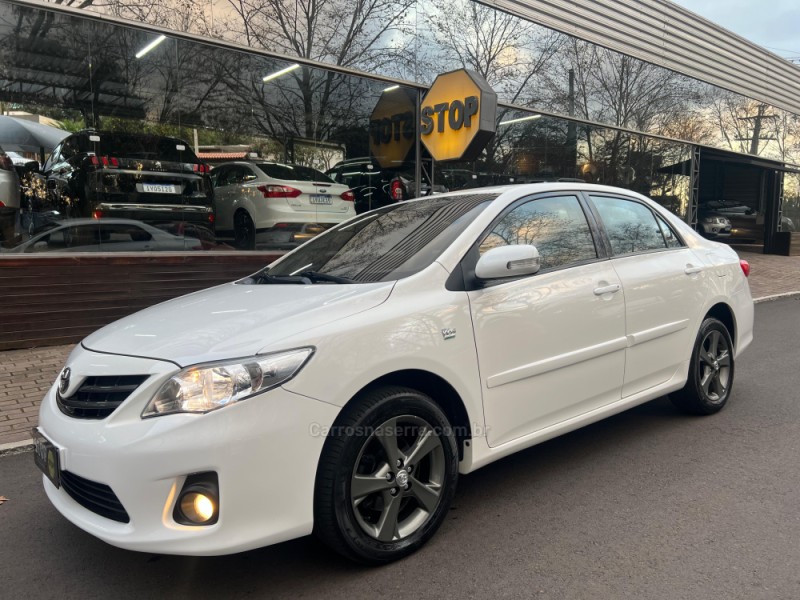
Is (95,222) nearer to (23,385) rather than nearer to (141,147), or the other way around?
(141,147)

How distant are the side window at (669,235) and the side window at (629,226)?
43 mm

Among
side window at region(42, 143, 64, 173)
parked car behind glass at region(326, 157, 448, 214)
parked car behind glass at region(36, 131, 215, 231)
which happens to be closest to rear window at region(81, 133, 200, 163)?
parked car behind glass at region(36, 131, 215, 231)

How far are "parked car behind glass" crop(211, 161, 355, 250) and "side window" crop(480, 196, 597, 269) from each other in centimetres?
614

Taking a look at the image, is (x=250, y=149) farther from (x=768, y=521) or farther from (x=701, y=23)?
(x=701, y=23)

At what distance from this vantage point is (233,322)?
99.4 inches

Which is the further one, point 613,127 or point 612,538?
point 613,127

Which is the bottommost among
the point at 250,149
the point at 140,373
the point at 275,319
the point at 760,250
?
the point at 760,250

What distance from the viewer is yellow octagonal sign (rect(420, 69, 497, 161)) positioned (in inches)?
363

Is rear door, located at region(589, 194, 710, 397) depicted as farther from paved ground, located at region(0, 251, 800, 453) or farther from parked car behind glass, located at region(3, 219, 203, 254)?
parked car behind glass, located at region(3, 219, 203, 254)

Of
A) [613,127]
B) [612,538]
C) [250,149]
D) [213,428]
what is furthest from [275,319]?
[613,127]

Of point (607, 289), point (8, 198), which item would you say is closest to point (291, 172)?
point (8, 198)

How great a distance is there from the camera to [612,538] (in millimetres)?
2793

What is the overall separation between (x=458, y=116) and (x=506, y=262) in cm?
747

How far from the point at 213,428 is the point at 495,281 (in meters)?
1.52
